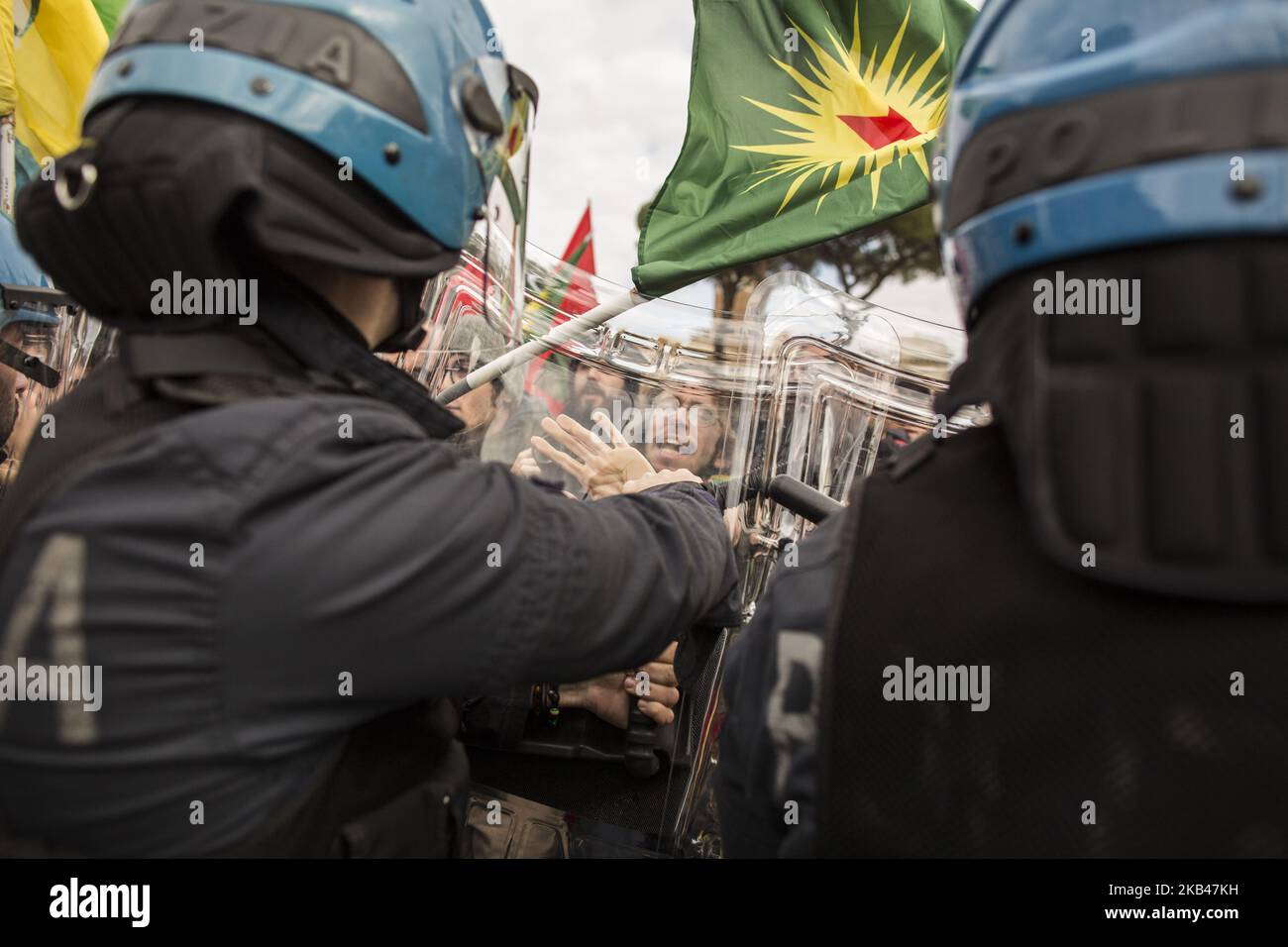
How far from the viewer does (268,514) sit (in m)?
1.12

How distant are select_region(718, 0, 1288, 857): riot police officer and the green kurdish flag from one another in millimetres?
1958

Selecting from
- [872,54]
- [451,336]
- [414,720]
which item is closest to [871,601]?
[414,720]

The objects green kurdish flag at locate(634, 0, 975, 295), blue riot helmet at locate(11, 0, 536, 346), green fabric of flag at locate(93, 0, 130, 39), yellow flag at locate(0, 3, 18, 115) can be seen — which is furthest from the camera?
green fabric of flag at locate(93, 0, 130, 39)

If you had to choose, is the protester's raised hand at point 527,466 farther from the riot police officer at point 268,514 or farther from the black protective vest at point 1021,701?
the black protective vest at point 1021,701

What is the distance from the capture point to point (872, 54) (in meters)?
3.10

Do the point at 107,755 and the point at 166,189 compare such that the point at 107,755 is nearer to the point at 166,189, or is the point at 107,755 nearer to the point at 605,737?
the point at 166,189

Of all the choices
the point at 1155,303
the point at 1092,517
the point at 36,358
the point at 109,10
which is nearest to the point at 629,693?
the point at 1092,517

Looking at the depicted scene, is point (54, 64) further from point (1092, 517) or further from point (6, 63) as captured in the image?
point (1092, 517)

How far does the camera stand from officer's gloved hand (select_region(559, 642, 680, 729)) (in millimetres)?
2180

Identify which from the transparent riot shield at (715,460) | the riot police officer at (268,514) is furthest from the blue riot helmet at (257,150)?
the transparent riot shield at (715,460)

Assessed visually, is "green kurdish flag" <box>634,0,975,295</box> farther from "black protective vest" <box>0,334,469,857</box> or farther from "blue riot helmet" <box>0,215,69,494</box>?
"blue riot helmet" <box>0,215,69,494</box>

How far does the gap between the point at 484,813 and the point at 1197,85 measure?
6.80 feet

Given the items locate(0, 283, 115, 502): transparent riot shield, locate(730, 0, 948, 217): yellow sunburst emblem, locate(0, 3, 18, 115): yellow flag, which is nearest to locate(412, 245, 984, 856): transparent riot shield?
locate(730, 0, 948, 217): yellow sunburst emblem

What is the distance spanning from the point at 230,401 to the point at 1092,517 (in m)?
1.16
